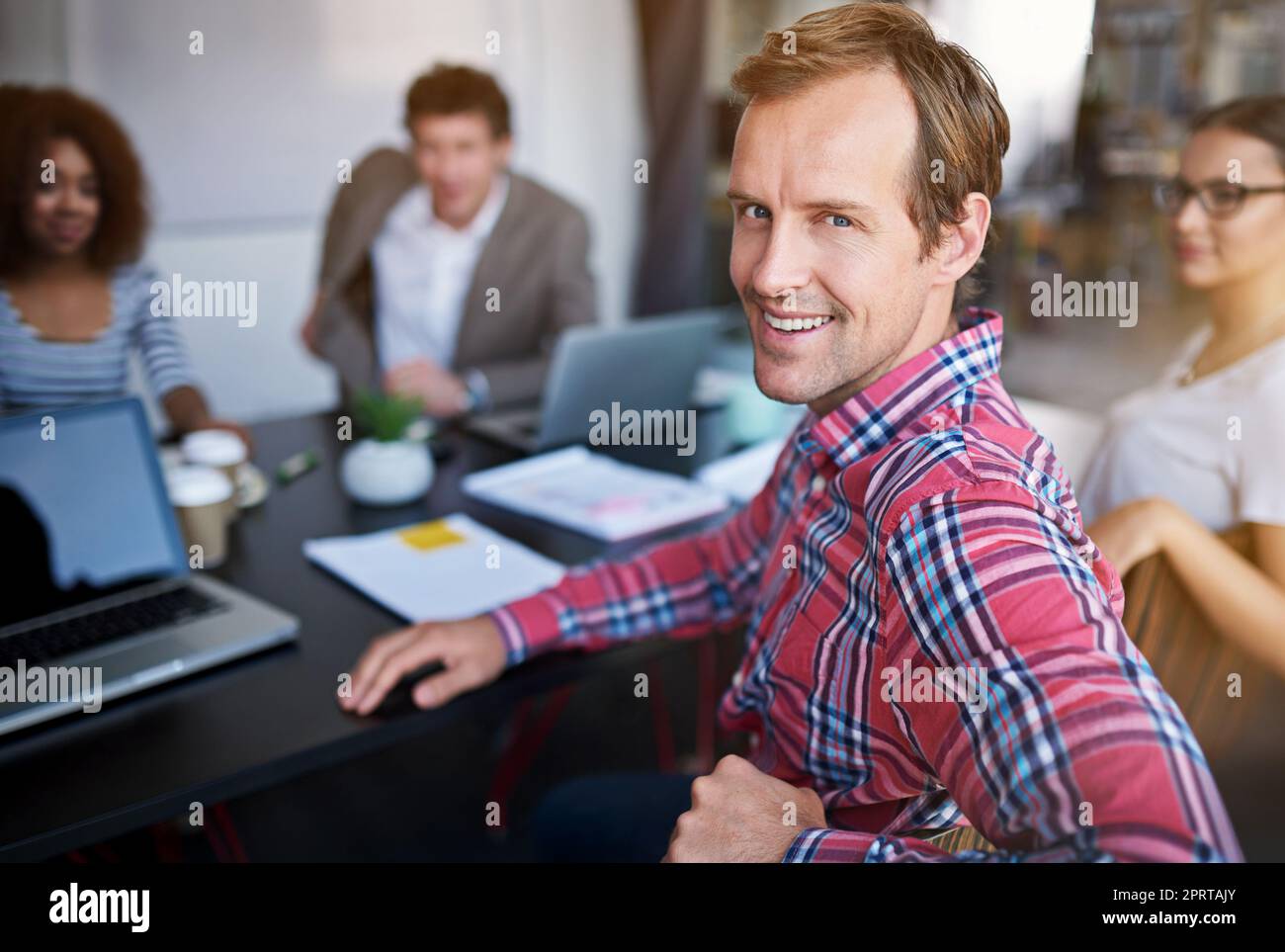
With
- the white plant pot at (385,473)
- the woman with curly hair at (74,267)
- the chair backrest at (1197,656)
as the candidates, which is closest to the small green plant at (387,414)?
the white plant pot at (385,473)

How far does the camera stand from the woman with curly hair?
210 cm

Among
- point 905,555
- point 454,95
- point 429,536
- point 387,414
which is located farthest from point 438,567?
point 454,95

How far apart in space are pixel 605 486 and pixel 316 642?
0.61m

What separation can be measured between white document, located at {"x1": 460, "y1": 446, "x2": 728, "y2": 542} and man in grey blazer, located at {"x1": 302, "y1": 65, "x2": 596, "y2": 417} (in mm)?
891

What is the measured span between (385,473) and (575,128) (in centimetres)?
355

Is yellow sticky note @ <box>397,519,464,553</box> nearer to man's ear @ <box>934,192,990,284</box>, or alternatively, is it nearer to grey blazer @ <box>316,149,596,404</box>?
man's ear @ <box>934,192,990,284</box>

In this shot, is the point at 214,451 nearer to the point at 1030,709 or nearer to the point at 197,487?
the point at 197,487

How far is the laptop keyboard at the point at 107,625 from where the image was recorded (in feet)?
3.71

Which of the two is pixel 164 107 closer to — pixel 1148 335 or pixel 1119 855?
pixel 1119 855

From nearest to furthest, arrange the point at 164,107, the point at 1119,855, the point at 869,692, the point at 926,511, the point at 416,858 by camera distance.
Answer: the point at 1119,855
the point at 926,511
the point at 869,692
the point at 416,858
the point at 164,107

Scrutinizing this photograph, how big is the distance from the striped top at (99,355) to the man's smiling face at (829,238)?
1.59m

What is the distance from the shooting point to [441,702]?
114 centimetres

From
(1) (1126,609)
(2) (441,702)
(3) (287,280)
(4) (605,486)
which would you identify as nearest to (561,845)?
(2) (441,702)

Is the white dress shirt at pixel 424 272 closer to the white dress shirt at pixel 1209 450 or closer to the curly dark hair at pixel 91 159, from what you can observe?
the curly dark hair at pixel 91 159
